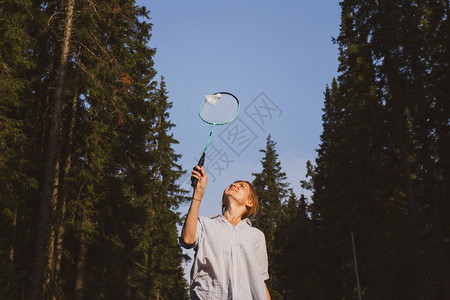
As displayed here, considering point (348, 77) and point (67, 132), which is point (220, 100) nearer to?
point (67, 132)

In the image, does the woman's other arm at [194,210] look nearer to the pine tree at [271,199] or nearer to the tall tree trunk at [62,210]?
the tall tree trunk at [62,210]

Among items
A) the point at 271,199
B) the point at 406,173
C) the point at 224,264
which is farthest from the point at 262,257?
the point at 271,199

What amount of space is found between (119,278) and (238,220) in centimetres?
2530

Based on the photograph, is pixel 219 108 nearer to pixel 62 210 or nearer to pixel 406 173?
pixel 62 210

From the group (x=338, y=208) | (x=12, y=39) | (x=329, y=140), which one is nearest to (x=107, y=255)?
(x=12, y=39)

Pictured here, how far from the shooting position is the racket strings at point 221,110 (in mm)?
5527

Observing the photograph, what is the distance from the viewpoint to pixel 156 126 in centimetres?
3728

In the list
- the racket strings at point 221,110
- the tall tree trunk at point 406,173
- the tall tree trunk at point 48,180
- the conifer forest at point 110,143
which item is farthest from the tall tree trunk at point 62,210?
the tall tree trunk at point 406,173

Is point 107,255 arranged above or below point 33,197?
below

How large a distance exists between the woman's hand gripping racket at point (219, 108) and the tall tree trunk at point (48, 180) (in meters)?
8.95

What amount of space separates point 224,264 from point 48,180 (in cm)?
1056

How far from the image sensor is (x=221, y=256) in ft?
12.7

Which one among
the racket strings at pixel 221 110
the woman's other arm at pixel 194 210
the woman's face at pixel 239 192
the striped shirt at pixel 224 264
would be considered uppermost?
the racket strings at pixel 221 110

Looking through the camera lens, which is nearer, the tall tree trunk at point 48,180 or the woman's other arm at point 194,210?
the woman's other arm at point 194,210
